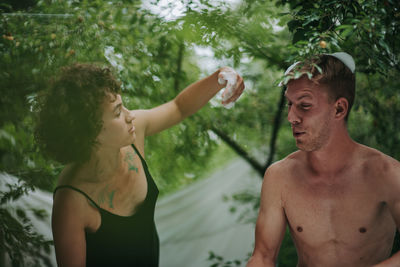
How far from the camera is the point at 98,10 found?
188cm

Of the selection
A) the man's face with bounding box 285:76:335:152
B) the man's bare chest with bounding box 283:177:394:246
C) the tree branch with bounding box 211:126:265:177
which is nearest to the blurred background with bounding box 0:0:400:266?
the tree branch with bounding box 211:126:265:177

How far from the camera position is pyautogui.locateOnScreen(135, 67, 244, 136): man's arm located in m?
1.58

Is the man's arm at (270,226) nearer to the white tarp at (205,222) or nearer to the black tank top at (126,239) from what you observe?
the black tank top at (126,239)

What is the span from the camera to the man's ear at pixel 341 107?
1321 mm

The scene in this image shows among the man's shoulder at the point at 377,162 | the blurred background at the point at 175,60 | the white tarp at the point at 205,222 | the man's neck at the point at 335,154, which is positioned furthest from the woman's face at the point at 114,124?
the white tarp at the point at 205,222

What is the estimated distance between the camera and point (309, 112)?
1298 mm

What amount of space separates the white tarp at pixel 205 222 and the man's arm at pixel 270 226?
1.31 m

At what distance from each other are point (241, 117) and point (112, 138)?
172 centimetres

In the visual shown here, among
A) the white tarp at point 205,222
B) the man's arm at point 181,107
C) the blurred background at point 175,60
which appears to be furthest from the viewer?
the white tarp at point 205,222

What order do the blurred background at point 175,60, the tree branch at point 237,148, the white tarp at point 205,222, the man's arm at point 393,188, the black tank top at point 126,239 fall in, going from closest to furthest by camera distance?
1. the man's arm at point 393,188
2. the black tank top at point 126,239
3. the blurred background at point 175,60
4. the tree branch at point 237,148
5. the white tarp at point 205,222

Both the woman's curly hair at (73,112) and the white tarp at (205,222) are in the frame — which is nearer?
the woman's curly hair at (73,112)

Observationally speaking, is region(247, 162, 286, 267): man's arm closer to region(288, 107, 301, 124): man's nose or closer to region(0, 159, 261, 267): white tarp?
region(288, 107, 301, 124): man's nose

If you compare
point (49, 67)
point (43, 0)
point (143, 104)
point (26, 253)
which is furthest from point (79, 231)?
point (43, 0)

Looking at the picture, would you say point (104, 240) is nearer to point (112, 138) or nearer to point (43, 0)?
point (112, 138)
